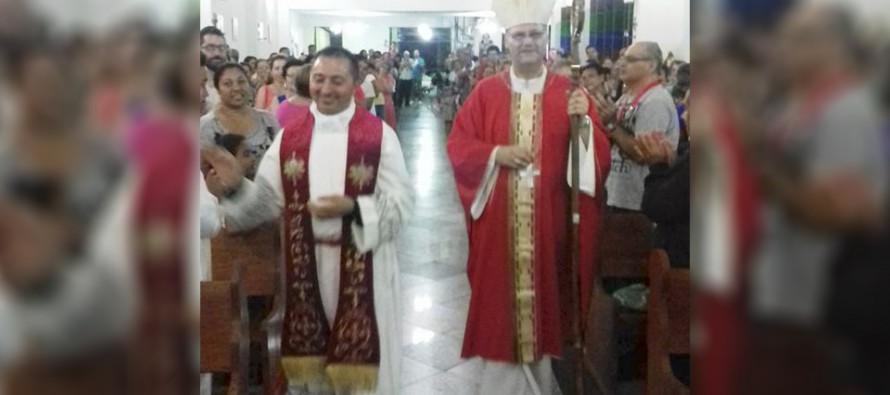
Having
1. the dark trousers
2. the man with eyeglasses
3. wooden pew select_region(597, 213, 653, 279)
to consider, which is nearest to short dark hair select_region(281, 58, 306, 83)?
the man with eyeglasses

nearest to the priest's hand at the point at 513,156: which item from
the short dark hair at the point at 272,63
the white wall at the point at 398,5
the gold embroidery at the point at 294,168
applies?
the gold embroidery at the point at 294,168

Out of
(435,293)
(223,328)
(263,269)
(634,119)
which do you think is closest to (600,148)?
(634,119)

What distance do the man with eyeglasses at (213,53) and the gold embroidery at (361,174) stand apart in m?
0.60

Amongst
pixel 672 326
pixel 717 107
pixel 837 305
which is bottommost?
pixel 672 326

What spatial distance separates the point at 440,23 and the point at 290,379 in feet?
35.7

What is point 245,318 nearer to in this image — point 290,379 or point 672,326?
point 290,379

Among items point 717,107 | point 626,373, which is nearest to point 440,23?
point 626,373

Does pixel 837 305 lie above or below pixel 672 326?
above

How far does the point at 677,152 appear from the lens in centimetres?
230

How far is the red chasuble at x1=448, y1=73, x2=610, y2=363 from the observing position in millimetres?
3381

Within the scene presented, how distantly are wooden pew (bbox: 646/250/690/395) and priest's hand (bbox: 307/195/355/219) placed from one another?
39.3 inches

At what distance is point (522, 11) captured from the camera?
3.37m

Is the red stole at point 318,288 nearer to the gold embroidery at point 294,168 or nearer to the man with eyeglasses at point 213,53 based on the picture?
the gold embroidery at point 294,168

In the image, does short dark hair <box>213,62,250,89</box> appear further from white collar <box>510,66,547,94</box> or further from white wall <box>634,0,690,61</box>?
white wall <box>634,0,690,61</box>
